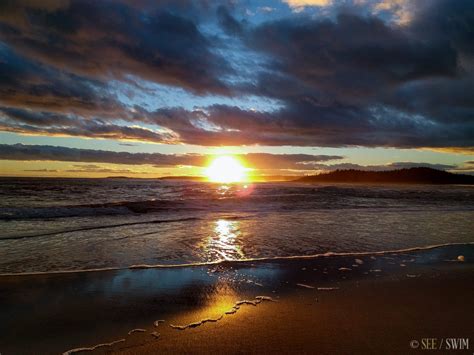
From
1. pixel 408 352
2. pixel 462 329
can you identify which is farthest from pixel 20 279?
pixel 462 329

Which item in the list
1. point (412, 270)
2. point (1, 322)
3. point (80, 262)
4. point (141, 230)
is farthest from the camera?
point (141, 230)

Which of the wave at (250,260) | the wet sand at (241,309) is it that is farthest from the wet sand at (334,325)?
the wave at (250,260)

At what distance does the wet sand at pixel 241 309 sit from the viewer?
12.6ft

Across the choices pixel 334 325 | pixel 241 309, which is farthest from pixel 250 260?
pixel 334 325

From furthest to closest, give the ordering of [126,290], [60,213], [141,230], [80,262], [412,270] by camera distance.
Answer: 1. [60,213]
2. [141,230]
3. [80,262]
4. [412,270]
5. [126,290]

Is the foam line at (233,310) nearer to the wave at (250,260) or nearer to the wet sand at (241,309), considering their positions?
the wet sand at (241,309)

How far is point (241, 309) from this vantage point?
489cm

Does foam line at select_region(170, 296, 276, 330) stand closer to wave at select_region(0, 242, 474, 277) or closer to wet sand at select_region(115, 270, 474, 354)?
wet sand at select_region(115, 270, 474, 354)

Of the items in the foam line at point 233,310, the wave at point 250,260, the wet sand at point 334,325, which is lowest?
the wave at point 250,260

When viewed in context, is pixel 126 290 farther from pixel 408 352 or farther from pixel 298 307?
pixel 408 352

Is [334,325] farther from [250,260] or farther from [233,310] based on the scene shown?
[250,260]

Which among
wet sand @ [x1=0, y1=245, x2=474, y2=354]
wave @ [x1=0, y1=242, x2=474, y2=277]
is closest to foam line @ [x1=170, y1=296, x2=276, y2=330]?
wet sand @ [x1=0, y1=245, x2=474, y2=354]

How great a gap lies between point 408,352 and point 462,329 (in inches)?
46.8

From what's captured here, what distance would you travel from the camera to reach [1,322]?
4.41 metres
